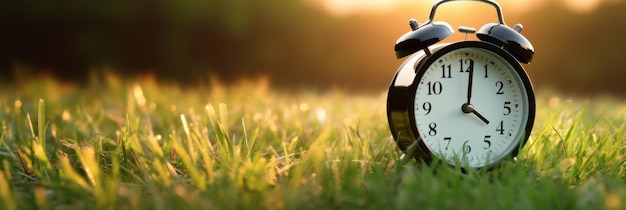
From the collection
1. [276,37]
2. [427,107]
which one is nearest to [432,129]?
[427,107]

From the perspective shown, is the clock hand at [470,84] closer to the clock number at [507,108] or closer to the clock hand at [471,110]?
the clock hand at [471,110]

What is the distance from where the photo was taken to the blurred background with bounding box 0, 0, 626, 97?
7602mm

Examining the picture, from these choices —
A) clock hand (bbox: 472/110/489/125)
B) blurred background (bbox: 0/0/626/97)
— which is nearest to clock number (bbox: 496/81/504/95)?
clock hand (bbox: 472/110/489/125)

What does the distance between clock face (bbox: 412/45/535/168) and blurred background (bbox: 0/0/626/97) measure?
468 centimetres

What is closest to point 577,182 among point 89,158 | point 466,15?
point 89,158

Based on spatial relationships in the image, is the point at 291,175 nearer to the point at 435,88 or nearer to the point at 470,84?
the point at 435,88

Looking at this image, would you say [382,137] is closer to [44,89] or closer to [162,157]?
[162,157]

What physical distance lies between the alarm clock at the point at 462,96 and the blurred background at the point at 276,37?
4683 mm

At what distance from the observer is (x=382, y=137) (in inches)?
119

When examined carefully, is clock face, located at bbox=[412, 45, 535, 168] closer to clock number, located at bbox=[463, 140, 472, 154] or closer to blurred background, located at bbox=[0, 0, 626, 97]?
clock number, located at bbox=[463, 140, 472, 154]

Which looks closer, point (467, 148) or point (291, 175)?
point (291, 175)

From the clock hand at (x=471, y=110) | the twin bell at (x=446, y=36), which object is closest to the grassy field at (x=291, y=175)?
the clock hand at (x=471, y=110)

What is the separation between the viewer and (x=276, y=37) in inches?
320

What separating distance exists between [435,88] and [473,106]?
181 mm
